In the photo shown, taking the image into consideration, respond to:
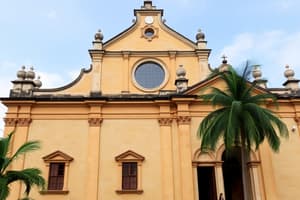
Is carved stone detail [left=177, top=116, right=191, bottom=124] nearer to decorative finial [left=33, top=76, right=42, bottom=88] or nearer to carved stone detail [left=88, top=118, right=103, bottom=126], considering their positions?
carved stone detail [left=88, top=118, right=103, bottom=126]

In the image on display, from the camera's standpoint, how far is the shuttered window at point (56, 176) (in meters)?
20.8

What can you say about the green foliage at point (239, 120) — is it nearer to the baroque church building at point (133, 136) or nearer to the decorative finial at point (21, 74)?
the baroque church building at point (133, 136)

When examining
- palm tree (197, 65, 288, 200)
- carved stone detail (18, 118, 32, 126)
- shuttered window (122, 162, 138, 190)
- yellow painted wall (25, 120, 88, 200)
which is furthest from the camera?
carved stone detail (18, 118, 32, 126)

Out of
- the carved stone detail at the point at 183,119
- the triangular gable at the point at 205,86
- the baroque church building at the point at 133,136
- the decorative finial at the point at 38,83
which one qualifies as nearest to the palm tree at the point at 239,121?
the baroque church building at the point at 133,136

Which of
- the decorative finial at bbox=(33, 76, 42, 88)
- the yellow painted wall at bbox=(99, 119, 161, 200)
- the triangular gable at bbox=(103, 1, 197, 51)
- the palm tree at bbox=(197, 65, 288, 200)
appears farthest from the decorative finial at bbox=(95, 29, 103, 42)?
the palm tree at bbox=(197, 65, 288, 200)

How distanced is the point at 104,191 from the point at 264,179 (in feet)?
32.7

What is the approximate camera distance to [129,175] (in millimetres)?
21266

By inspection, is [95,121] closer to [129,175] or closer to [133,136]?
[133,136]

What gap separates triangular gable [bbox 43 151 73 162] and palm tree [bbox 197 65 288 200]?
8848 mm

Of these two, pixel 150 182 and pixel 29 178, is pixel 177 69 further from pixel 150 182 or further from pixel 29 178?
pixel 29 178

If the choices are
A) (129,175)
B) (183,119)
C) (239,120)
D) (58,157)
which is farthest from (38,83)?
(239,120)

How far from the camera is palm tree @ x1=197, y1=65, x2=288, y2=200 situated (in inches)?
650

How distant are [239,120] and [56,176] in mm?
11876

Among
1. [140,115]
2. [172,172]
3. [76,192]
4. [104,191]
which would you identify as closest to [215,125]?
[172,172]
